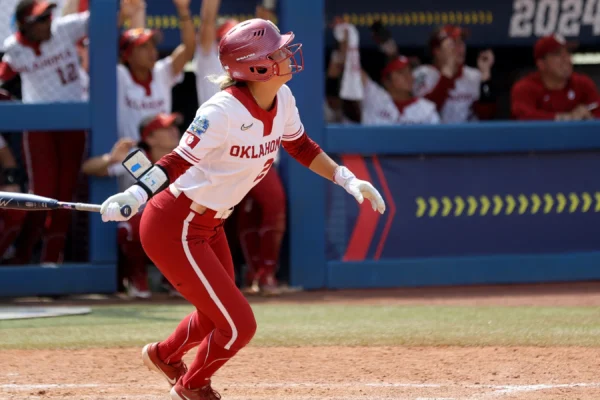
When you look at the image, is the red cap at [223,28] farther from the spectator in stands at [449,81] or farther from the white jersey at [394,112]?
the spectator in stands at [449,81]

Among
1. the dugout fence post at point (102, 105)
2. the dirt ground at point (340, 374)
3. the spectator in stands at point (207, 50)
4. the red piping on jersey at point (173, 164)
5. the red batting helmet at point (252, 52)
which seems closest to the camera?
the red piping on jersey at point (173, 164)

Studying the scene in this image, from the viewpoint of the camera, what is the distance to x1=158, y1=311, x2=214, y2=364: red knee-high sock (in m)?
4.41

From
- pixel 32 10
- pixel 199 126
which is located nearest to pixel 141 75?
pixel 32 10

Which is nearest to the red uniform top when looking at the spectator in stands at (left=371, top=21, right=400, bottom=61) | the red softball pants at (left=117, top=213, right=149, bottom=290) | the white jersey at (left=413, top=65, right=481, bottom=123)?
the white jersey at (left=413, top=65, right=481, bottom=123)

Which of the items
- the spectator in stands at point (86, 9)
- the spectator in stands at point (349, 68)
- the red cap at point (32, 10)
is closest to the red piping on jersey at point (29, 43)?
the red cap at point (32, 10)

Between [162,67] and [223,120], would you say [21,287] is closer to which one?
[162,67]

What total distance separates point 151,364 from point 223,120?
1.23 m

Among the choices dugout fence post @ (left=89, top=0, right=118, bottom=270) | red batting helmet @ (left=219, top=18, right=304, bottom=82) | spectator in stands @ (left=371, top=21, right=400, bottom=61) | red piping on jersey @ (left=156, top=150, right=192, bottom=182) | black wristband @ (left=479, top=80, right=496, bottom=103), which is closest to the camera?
red piping on jersey @ (left=156, top=150, right=192, bottom=182)

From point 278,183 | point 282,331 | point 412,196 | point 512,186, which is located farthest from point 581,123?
point 282,331

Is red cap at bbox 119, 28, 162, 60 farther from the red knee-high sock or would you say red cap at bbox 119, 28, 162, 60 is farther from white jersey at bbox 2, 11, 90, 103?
the red knee-high sock

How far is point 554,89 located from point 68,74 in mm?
4101

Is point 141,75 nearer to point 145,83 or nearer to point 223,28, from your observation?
point 145,83

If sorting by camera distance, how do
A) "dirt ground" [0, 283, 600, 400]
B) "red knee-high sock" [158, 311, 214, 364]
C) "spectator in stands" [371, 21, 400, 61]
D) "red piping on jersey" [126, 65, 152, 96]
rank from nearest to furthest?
"red knee-high sock" [158, 311, 214, 364] < "dirt ground" [0, 283, 600, 400] < "red piping on jersey" [126, 65, 152, 96] < "spectator in stands" [371, 21, 400, 61]

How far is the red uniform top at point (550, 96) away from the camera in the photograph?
28.5 feet
